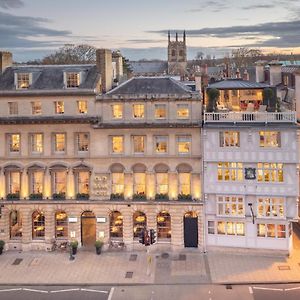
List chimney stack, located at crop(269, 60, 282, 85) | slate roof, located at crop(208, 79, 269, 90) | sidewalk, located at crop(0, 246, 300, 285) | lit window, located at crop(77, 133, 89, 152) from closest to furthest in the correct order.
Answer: sidewalk, located at crop(0, 246, 300, 285), lit window, located at crop(77, 133, 89, 152), slate roof, located at crop(208, 79, 269, 90), chimney stack, located at crop(269, 60, 282, 85)

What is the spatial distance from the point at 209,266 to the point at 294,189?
32.2 ft

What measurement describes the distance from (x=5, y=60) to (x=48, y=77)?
18.4 feet

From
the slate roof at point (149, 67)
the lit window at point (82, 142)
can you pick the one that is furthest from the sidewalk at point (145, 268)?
the slate roof at point (149, 67)

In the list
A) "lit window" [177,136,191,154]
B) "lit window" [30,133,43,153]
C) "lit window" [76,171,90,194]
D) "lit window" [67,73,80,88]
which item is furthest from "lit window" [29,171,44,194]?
"lit window" [177,136,191,154]

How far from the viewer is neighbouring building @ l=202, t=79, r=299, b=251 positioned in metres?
44.0

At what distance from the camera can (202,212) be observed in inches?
1805

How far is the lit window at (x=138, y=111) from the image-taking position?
46.2 meters

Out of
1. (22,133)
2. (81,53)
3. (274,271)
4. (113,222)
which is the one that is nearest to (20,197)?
(22,133)

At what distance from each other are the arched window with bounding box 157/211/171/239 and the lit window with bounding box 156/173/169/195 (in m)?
2.04

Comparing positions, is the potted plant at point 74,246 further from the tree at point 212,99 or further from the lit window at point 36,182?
the tree at point 212,99

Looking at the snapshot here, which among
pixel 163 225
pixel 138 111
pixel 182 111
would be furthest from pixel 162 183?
pixel 138 111

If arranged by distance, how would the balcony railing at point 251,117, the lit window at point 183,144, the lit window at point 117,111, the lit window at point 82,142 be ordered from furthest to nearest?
the lit window at point 82,142 → the lit window at point 117,111 → the lit window at point 183,144 → the balcony railing at point 251,117

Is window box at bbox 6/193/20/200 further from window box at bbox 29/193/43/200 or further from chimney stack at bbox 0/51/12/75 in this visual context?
chimney stack at bbox 0/51/12/75

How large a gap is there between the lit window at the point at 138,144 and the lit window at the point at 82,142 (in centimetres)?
434
